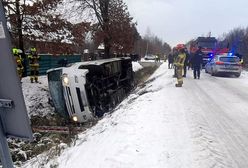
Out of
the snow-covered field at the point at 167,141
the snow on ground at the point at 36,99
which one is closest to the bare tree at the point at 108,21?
the snow on ground at the point at 36,99

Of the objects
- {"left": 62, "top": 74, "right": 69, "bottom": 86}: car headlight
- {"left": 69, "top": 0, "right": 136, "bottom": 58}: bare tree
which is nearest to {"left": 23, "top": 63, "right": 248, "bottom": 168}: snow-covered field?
{"left": 62, "top": 74, "right": 69, "bottom": 86}: car headlight

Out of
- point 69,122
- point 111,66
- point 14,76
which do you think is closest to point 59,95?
point 69,122

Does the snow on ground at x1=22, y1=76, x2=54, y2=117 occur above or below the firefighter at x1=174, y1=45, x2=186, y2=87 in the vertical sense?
below

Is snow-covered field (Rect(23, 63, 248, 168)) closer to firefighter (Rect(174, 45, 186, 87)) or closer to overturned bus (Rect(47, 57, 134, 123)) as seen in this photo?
overturned bus (Rect(47, 57, 134, 123))

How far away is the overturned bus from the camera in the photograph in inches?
493

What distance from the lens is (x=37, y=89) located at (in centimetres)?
1653

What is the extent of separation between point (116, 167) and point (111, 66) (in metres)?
10.7

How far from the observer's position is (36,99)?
50.8 feet

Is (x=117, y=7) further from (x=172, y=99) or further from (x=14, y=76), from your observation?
(x=14, y=76)

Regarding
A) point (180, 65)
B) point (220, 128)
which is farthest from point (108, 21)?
point (220, 128)

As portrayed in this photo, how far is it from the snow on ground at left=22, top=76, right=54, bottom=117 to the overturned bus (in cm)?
144

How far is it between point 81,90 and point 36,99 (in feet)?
12.6

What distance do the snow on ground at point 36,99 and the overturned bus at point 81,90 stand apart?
144cm

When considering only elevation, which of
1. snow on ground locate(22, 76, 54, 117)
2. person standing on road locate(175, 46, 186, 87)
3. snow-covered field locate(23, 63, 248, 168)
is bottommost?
snow on ground locate(22, 76, 54, 117)
